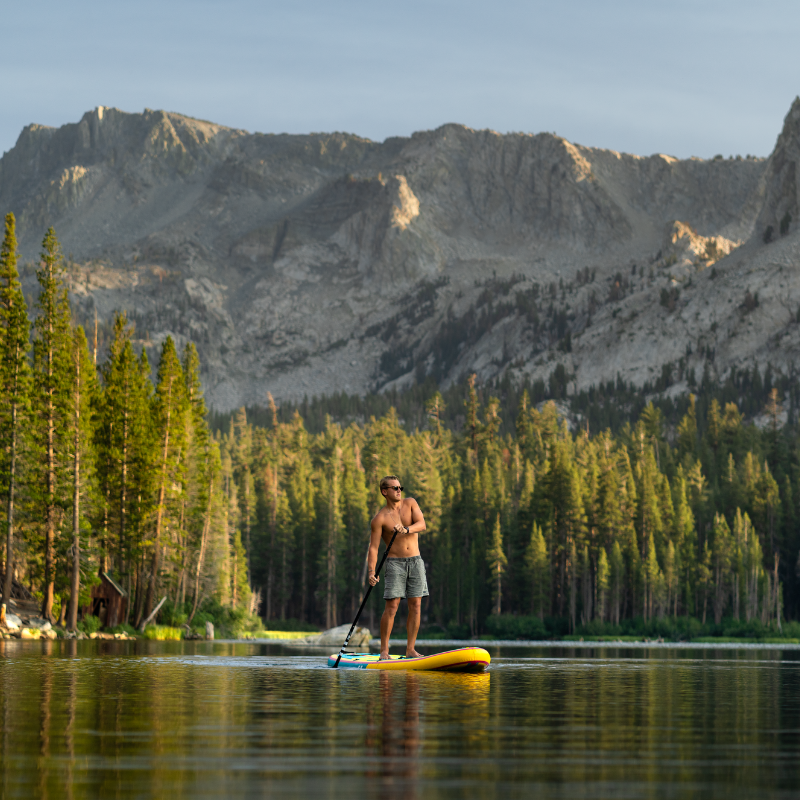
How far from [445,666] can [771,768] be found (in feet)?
34.9

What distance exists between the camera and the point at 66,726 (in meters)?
9.95

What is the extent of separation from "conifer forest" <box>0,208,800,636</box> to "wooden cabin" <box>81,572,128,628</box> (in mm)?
1107

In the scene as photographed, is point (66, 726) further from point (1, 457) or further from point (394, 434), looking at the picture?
point (394, 434)

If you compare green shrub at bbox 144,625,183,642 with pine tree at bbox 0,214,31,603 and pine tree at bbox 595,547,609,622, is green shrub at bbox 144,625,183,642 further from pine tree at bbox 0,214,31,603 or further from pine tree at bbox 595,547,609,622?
pine tree at bbox 595,547,609,622

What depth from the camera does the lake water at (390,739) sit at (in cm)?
706

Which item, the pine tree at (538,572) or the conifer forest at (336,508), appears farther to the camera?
the pine tree at (538,572)

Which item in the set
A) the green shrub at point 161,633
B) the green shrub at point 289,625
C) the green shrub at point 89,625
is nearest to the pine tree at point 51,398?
the green shrub at point 89,625

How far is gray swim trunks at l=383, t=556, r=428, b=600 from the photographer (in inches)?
730

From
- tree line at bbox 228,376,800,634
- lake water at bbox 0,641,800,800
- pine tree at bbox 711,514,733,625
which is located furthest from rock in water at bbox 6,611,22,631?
pine tree at bbox 711,514,733,625

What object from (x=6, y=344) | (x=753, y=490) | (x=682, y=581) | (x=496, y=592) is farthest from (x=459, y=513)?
(x=6, y=344)

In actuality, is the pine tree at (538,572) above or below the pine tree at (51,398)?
below

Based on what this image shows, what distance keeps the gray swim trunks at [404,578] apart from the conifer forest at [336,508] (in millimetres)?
34047

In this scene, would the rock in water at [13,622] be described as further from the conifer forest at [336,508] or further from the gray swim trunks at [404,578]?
the gray swim trunks at [404,578]

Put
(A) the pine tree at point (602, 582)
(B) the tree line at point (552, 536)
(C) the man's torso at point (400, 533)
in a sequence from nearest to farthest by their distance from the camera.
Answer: (C) the man's torso at point (400, 533), (A) the pine tree at point (602, 582), (B) the tree line at point (552, 536)
